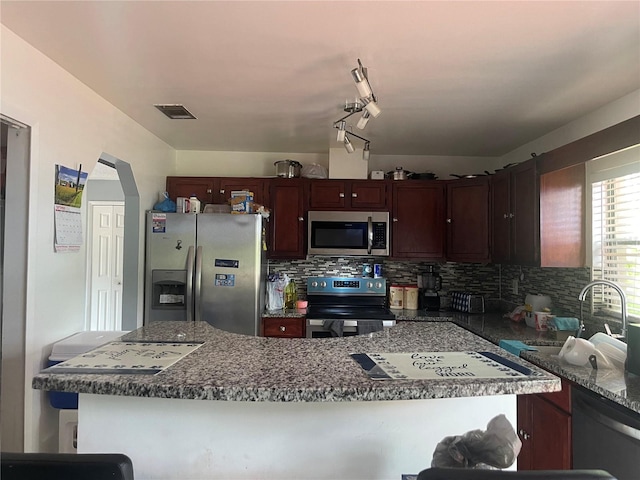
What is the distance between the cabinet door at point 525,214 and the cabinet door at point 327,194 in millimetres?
1438

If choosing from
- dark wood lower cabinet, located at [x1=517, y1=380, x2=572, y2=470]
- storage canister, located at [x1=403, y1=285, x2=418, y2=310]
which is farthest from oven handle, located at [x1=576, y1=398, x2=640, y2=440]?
storage canister, located at [x1=403, y1=285, x2=418, y2=310]

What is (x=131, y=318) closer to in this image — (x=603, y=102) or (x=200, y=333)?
(x=200, y=333)

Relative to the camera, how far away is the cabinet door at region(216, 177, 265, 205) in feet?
11.6

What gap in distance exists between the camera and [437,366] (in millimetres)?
1179

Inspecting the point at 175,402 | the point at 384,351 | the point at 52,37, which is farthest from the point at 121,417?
the point at 52,37

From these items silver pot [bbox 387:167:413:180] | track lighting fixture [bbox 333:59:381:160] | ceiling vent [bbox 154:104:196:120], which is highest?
ceiling vent [bbox 154:104:196:120]

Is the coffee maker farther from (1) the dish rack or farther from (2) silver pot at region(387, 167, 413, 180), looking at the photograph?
(2) silver pot at region(387, 167, 413, 180)

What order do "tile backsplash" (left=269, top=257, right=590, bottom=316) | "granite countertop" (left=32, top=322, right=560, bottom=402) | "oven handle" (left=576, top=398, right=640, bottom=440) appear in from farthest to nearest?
"tile backsplash" (left=269, top=257, right=590, bottom=316) < "oven handle" (left=576, top=398, right=640, bottom=440) < "granite countertop" (left=32, top=322, right=560, bottom=402)

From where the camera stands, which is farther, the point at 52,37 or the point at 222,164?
the point at 222,164

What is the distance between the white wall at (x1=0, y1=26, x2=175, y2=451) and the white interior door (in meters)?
2.27

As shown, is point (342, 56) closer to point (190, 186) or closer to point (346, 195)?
point (346, 195)

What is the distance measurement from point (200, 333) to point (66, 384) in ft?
2.05

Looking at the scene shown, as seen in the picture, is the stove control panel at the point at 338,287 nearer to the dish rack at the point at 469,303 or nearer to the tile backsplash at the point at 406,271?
the tile backsplash at the point at 406,271

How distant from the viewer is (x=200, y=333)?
1623 mm
